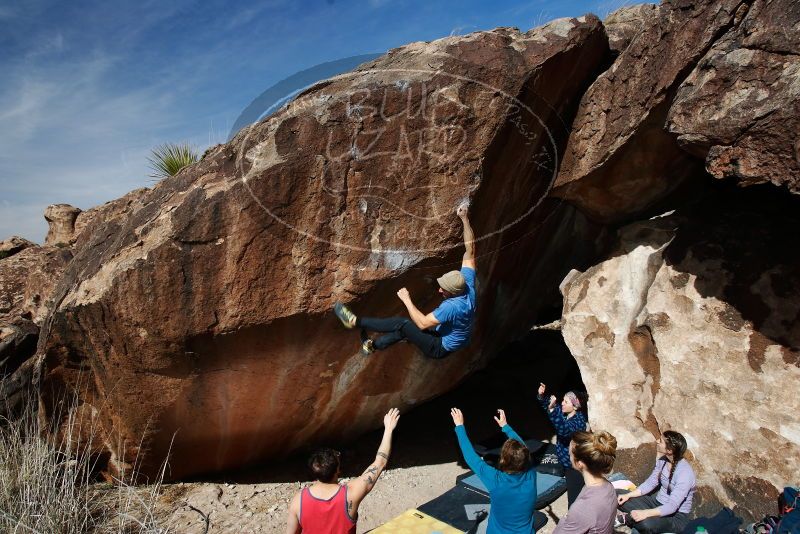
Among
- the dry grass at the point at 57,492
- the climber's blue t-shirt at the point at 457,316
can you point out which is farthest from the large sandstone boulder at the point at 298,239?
the climber's blue t-shirt at the point at 457,316

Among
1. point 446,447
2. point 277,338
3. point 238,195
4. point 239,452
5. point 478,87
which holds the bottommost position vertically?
point 446,447

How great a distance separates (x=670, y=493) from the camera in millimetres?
3764

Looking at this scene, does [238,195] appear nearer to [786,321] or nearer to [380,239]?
[380,239]

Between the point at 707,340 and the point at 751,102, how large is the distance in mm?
1839

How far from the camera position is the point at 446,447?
6.07 metres

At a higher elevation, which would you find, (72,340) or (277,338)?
(72,340)

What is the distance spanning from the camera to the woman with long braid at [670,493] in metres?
3.67

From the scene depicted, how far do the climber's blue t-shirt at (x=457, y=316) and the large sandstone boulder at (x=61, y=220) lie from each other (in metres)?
7.08

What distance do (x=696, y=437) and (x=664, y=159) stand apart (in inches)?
90.5

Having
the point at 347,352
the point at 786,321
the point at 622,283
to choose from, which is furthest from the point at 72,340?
the point at 786,321

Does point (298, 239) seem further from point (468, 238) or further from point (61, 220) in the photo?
point (61, 220)

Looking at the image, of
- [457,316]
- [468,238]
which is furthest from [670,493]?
[468,238]

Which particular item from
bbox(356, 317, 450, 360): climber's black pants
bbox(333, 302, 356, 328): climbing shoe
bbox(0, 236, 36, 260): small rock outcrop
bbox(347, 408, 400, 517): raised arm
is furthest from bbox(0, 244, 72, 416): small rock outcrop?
bbox(347, 408, 400, 517): raised arm

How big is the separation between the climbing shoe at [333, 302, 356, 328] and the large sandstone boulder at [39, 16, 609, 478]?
7.1 inches
